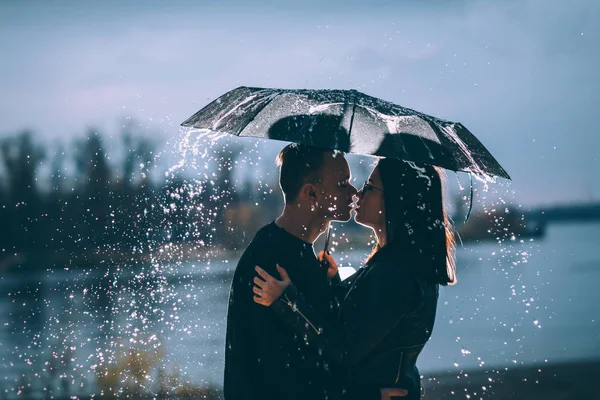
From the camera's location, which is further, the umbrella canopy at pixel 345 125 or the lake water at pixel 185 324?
the lake water at pixel 185 324

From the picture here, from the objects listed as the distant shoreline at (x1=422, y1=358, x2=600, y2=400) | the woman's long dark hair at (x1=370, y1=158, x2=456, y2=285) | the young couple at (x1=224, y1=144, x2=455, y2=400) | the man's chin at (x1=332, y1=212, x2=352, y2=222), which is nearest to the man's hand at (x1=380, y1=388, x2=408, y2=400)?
the young couple at (x1=224, y1=144, x2=455, y2=400)

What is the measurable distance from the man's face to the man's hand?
2.78 ft

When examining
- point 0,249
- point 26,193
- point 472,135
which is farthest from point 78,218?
point 472,135

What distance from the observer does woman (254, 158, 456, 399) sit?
11.8 ft

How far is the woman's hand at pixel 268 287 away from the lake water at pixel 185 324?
8985 mm

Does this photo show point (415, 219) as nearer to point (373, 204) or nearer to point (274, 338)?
point (373, 204)

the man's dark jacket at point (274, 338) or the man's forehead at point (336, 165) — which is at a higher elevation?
the man's forehead at point (336, 165)

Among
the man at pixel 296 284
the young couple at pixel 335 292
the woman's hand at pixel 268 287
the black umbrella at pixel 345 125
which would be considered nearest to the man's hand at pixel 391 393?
the young couple at pixel 335 292

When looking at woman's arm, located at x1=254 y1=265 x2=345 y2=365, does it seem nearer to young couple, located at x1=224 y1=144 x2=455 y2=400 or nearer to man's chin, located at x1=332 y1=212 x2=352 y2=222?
young couple, located at x1=224 y1=144 x2=455 y2=400

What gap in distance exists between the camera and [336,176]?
12.7ft

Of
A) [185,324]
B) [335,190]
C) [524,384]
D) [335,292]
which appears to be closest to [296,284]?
[335,292]

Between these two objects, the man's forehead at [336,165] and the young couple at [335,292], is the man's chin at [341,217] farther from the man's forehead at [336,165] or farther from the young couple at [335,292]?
the man's forehead at [336,165]

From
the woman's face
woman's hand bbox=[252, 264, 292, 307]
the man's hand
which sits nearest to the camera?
woman's hand bbox=[252, 264, 292, 307]

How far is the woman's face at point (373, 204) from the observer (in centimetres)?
409
